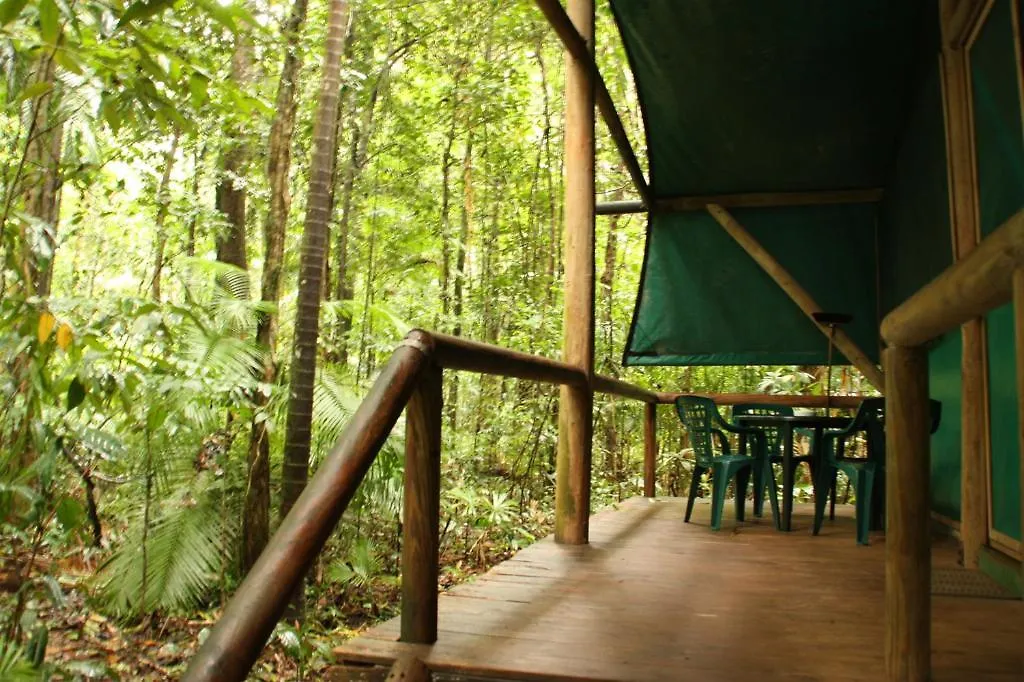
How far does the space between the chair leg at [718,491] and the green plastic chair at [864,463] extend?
1.74 feet

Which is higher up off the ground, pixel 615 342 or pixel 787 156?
pixel 787 156

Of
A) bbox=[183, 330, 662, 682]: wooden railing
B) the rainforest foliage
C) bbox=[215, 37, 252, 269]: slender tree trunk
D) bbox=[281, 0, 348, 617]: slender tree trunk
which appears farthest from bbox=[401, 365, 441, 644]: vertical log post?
bbox=[215, 37, 252, 269]: slender tree trunk

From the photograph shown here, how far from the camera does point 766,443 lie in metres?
5.16

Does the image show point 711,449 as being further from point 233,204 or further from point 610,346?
point 233,204

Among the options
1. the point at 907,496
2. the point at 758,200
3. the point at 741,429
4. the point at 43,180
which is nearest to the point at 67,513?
the point at 43,180

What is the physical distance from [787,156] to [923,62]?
120 centimetres

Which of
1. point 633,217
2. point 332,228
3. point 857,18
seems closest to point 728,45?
point 857,18

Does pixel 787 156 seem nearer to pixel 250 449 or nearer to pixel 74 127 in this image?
pixel 250 449

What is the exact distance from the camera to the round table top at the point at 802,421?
15.2 ft

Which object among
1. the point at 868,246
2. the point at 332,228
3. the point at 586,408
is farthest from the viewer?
the point at 332,228

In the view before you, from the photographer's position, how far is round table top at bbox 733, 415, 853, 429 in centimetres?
464

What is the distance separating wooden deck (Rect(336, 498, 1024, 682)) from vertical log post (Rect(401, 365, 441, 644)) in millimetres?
78

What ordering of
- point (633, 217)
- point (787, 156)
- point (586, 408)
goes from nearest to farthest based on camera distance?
point (586, 408)
point (787, 156)
point (633, 217)

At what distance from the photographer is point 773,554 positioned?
4141 millimetres
